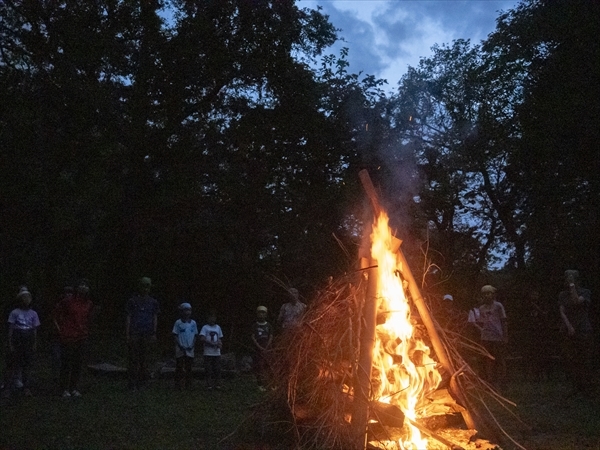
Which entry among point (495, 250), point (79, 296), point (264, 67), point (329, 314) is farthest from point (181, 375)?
point (495, 250)

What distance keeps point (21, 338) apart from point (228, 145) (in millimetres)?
10073

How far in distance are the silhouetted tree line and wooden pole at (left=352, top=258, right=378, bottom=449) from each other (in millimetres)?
9729

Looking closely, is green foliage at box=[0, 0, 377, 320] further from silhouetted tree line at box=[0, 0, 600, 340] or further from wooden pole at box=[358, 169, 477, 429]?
wooden pole at box=[358, 169, 477, 429]

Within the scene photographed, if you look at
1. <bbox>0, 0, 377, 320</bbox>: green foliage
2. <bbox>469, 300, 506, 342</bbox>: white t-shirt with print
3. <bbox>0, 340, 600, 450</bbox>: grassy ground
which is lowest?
<bbox>0, 340, 600, 450</bbox>: grassy ground

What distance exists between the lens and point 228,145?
64.9ft

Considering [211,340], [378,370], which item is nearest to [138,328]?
[211,340]

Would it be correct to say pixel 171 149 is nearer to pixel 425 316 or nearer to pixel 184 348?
pixel 184 348

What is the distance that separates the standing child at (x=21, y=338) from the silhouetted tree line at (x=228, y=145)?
23.4 feet

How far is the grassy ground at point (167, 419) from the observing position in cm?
704

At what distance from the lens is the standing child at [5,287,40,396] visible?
1072 cm

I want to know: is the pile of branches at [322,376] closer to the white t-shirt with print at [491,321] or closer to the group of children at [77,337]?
Answer: the group of children at [77,337]

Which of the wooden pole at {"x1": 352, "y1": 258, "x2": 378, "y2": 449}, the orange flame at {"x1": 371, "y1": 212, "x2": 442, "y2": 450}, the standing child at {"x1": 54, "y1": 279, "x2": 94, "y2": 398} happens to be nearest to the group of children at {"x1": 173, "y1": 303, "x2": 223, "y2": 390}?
the standing child at {"x1": 54, "y1": 279, "x2": 94, "y2": 398}

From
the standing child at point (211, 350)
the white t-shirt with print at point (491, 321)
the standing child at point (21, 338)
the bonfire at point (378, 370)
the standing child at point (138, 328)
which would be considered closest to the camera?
the bonfire at point (378, 370)

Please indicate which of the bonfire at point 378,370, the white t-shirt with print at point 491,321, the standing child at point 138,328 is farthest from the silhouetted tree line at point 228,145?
the bonfire at point 378,370
